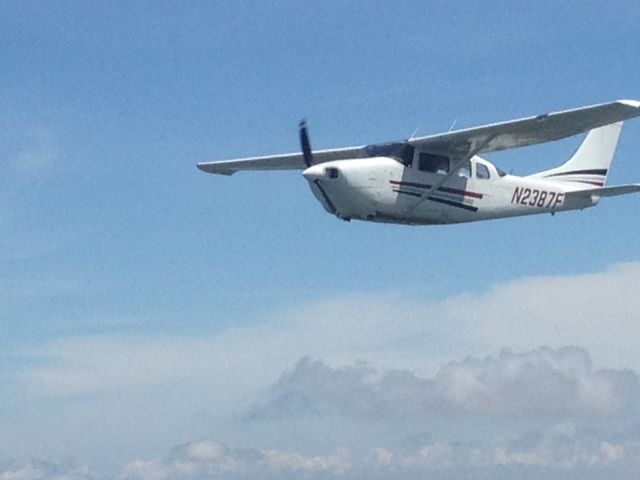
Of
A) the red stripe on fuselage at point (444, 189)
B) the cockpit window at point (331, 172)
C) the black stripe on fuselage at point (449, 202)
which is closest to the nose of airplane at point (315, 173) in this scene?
the cockpit window at point (331, 172)

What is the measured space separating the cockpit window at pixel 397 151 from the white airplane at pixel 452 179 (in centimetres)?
3

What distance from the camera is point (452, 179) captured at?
39.6 metres

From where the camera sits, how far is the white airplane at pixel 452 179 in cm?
3722

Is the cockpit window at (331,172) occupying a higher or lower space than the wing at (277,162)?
lower

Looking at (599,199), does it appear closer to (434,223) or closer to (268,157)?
(434,223)

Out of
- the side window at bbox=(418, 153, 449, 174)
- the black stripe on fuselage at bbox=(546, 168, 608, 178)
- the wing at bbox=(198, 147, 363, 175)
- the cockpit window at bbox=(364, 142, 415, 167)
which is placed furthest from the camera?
the black stripe on fuselage at bbox=(546, 168, 608, 178)

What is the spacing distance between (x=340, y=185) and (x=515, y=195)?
8031 mm

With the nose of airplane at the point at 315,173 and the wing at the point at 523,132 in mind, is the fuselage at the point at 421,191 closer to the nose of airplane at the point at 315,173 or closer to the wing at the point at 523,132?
the nose of airplane at the point at 315,173

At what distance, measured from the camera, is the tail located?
47.0 m

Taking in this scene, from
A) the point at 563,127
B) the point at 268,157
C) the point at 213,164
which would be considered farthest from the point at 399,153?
the point at 213,164

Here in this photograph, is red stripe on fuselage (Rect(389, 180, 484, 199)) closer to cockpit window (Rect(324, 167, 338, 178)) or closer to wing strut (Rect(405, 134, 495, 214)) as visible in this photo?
wing strut (Rect(405, 134, 495, 214))

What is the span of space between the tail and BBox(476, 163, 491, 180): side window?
6.10 meters

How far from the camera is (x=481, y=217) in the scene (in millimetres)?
41062

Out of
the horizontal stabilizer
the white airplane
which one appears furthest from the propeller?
the horizontal stabilizer
